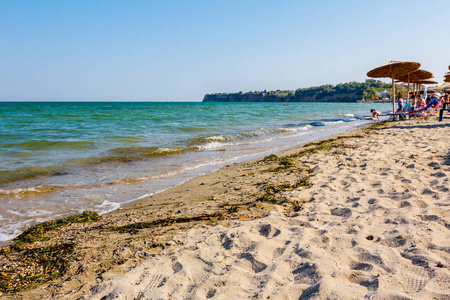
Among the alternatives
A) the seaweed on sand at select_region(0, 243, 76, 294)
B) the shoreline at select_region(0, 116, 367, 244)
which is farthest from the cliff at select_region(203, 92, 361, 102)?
the seaweed on sand at select_region(0, 243, 76, 294)

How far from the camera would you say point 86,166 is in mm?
8086

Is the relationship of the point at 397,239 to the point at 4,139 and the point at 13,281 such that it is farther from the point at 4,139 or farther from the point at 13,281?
the point at 4,139

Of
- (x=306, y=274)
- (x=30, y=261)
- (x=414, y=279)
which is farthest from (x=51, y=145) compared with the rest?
(x=414, y=279)

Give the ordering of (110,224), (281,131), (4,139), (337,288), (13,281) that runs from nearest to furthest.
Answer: (337,288) → (13,281) → (110,224) → (4,139) → (281,131)

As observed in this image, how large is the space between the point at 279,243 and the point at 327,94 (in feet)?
474

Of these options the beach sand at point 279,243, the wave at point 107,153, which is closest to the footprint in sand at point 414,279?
the beach sand at point 279,243

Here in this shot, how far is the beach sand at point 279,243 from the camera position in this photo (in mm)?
2141

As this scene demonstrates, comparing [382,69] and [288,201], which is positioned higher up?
[382,69]

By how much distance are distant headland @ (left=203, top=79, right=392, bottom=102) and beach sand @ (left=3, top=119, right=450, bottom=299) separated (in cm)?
11043

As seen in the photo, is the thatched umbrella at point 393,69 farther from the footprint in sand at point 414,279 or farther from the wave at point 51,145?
the footprint in sand at point 414,279

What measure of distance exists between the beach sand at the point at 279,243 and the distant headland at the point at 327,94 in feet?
362

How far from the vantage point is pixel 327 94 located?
447 ft

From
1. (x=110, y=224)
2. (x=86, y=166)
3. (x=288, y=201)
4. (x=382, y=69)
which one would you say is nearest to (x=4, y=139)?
(x=86, y=166)

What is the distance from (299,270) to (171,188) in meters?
3.92
